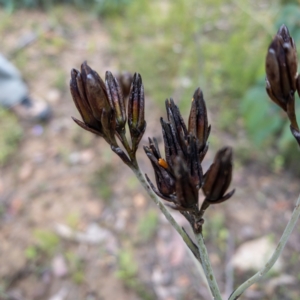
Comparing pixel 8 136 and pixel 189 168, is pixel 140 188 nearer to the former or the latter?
pixel 8 136

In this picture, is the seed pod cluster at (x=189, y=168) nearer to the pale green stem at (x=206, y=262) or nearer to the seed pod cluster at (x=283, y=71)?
the pale green stem at (x=206, y=262)

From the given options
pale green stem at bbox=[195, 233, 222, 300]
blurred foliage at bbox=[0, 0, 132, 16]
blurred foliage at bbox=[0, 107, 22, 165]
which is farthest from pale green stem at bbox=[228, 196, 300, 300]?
blurred foliage at bbox=[0, 0, 132, 16]

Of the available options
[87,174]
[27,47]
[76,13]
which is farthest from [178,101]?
[76,13]

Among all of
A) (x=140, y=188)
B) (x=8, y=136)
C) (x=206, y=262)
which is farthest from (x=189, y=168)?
(x=8, y=136)

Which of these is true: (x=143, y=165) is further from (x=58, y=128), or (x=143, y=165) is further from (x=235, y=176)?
(x=58, y=128)

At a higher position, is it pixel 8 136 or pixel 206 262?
pixel 8 136
